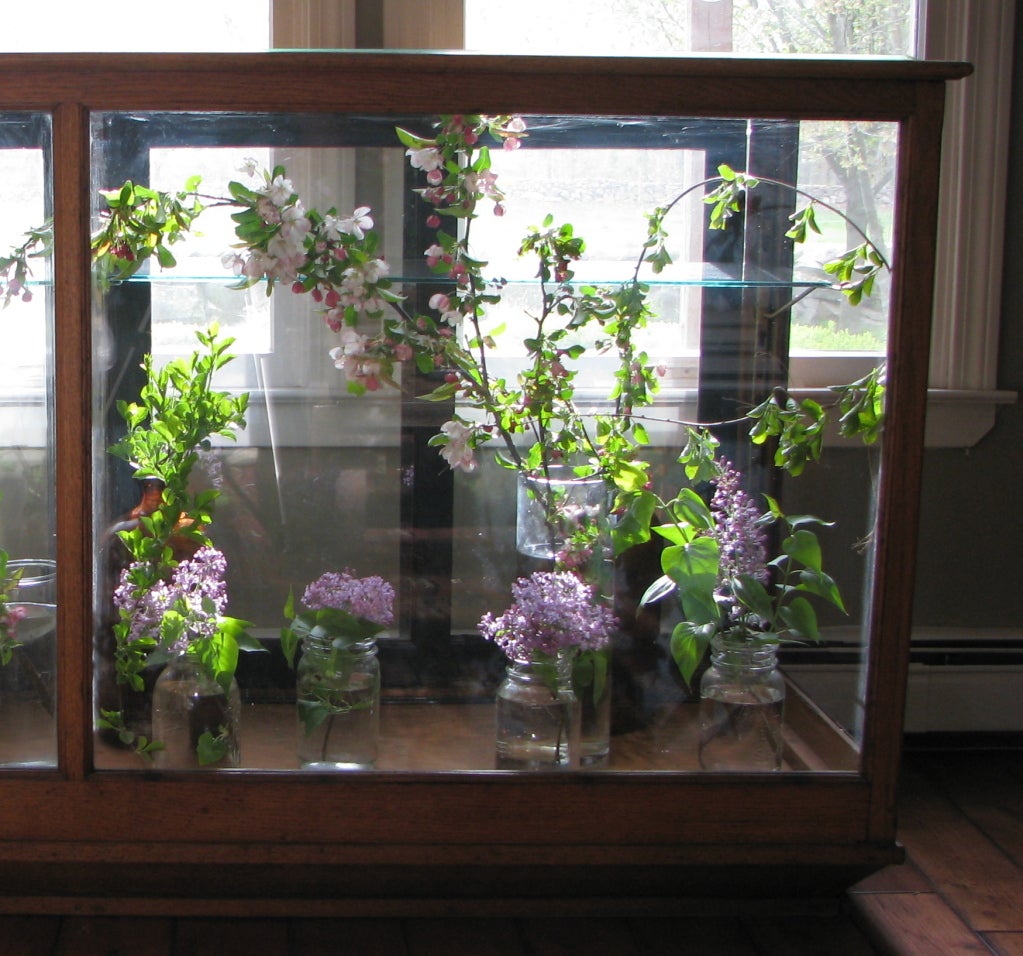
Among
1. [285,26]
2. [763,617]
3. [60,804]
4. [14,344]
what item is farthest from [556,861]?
[285,26]

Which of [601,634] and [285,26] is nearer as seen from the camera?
[601,634]

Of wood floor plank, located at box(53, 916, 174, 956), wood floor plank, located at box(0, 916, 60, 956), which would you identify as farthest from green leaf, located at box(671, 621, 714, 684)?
wood floor plank, located at box(0, 916, 60, 956)

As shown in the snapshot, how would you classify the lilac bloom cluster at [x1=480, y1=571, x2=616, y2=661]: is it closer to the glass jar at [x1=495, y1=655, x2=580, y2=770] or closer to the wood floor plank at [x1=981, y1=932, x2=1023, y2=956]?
the glass jar at [x1=495, y1=655, x2=580, y2=770]

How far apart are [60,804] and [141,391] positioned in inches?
17.0

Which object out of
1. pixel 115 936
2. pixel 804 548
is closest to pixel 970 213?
pixel 804 548

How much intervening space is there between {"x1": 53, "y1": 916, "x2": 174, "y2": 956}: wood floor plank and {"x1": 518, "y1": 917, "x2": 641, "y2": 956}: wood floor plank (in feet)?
1.28

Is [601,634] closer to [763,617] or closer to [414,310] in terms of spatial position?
[763,617]

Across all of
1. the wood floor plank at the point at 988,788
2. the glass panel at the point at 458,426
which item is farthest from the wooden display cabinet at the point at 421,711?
the wood floor plank at the point at 988,788

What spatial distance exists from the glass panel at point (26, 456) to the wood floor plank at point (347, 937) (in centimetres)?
34

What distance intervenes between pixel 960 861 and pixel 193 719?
983 mm

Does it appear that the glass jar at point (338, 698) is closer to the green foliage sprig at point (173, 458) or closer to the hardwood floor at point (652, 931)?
the green foliage sprig at point (173, 458)

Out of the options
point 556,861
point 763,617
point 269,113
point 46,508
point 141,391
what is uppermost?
point 269,113

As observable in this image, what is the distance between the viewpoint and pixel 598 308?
4.41ft

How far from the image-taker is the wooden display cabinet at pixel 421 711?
49.8 inches
